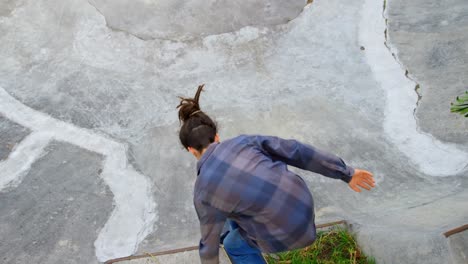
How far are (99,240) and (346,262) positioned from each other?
180 cm

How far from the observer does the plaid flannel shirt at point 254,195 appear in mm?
2098

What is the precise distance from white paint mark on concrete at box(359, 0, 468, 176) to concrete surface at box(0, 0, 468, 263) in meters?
0.01

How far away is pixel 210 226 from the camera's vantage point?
2.14 metres

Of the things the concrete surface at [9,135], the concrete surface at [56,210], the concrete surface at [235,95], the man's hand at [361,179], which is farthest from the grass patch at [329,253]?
the concrete surface at [9,135]

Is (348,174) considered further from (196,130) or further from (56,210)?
(56,210)

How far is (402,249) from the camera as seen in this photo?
277 centimetres

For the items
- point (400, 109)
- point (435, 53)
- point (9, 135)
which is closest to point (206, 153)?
point (400, 109)

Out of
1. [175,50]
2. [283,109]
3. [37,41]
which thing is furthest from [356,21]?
[37,41]

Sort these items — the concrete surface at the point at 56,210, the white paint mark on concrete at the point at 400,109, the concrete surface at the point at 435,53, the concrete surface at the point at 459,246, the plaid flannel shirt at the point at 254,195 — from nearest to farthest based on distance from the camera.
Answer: the plaid flannel shirt at the point at 254,195
the concrete surface at the point at 459,246
the concrete surface at the point at 56,210
the white paint mark on concrete at the point at 400,109
the concrete surface at the point at 435,53

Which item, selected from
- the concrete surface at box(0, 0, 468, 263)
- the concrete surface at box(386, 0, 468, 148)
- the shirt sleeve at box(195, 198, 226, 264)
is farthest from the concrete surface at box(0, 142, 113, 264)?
the concrete surface at box(386, 0, 468, 148)

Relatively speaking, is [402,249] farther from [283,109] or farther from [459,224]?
[283,109]

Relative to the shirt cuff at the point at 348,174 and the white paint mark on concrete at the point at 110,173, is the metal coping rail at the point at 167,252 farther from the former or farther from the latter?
the shirt cuff at the point at 348,174

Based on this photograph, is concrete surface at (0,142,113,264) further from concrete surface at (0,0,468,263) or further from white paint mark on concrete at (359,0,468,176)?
white paint mark on concrete at (359,0,468,176)

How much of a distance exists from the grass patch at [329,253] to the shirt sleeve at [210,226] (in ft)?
2.91
